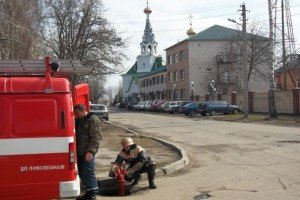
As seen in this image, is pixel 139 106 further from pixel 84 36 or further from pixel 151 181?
pixel 151 181

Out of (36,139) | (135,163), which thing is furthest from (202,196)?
(36,139)

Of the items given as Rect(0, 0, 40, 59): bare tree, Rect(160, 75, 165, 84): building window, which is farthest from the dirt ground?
Rect(160, 75, 165, 84): building window

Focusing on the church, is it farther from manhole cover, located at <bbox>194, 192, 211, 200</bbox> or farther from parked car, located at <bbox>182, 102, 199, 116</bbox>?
manhole cover, located at <bbox>194, 192, 211, 200</bbox>

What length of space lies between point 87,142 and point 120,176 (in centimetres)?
175

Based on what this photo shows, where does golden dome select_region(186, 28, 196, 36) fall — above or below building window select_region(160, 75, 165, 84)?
above

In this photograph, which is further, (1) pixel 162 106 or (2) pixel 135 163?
(1) pixel 162 106

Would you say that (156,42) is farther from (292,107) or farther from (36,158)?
(36,158)

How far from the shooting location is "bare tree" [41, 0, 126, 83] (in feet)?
118

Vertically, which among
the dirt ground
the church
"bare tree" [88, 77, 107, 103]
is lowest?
the dirt ground

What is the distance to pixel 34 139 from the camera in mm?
7680

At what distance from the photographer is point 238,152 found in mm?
17500

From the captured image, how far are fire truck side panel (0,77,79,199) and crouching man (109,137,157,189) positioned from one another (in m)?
3.10

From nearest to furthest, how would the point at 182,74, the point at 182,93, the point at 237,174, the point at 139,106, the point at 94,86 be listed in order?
1. the point at 237,174
2. the point at 94,86
3. the point at 139,106
4. the point at 182,74
5. the point at 182,93

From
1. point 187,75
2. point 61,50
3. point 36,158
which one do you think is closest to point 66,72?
point 36,158
